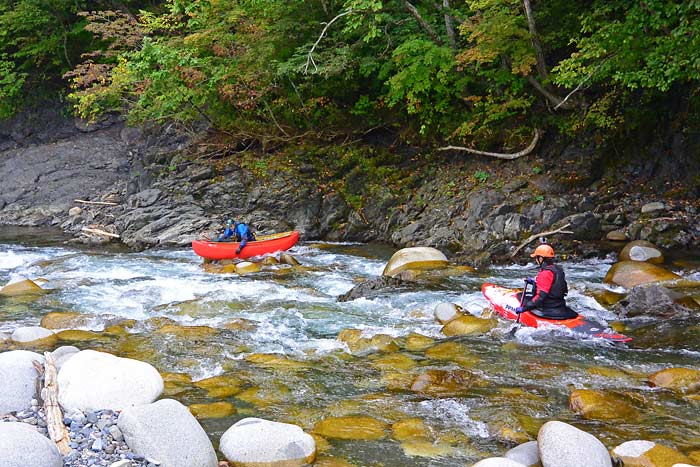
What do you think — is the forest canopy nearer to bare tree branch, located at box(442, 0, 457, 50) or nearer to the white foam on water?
bare tree branch, located at box(442, 0, 457, 50)

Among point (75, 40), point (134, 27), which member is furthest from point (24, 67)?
point (134, 27)

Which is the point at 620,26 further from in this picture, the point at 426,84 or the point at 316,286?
the point at 316,286

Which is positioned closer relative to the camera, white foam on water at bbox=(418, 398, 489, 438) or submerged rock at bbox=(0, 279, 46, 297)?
white foam on water at bbox=(418, 398, 489, 438)

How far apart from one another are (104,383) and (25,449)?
4.17ft

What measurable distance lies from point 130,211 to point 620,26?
1323cm

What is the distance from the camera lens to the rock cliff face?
1306cm

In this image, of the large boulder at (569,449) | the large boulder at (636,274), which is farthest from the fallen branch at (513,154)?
the large boulder at (569,449)

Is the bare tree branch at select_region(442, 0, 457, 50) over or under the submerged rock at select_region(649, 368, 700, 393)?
over

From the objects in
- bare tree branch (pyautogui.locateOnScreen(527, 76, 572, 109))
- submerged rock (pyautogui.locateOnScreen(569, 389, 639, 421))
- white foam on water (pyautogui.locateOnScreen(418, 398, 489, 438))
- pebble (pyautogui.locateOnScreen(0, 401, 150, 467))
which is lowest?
white foam on water (pyautogui.locateOnScreen(418, 398, 489, 438))

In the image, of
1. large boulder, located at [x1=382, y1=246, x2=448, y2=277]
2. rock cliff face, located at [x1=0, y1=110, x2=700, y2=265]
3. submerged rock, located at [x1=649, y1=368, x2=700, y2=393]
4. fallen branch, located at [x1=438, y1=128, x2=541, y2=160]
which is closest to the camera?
submerged rock, located at [x1=649, y1=368, x2=700, y2=393]

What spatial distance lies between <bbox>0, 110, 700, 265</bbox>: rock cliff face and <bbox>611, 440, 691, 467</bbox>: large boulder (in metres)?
7.71

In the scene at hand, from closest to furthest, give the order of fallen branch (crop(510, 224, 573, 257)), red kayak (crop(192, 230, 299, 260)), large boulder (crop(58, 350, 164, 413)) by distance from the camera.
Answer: large boulder (crop(58, 350, 164, 413)) → fallen branch (crop(510, 224, 573, 257)) → red kayak (crop(192, 230, 299, 260))

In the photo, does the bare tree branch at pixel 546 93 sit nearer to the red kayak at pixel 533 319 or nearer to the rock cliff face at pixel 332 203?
the rock cliff face at pixel 332 203

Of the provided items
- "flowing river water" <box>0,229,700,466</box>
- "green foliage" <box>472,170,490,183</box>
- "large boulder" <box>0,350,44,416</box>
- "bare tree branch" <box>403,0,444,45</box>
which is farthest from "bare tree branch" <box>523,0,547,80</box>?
"large boulder" <box>0,350,44,416</box>
